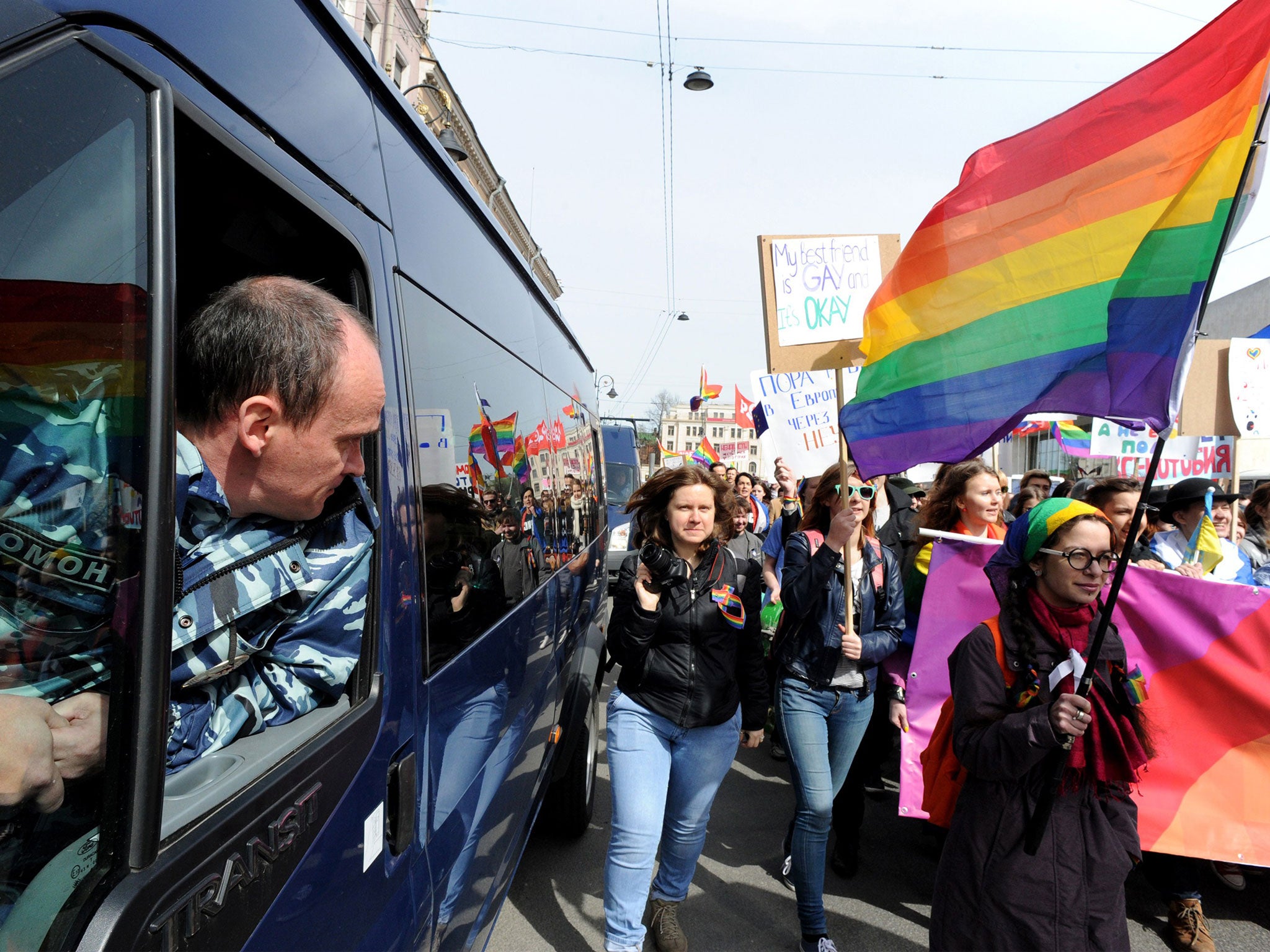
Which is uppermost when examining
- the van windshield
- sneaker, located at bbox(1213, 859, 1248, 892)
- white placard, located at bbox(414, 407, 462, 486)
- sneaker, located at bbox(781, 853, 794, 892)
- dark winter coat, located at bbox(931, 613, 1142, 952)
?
the van windshield

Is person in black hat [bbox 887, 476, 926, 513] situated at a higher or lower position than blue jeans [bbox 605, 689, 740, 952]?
higher

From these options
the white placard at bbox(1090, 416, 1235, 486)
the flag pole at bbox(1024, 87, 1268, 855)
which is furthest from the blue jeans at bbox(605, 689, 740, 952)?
the white placard at bbox(1090, 416, 1235, 486)

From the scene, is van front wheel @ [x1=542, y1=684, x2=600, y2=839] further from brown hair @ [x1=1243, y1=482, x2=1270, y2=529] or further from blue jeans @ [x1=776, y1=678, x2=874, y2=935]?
brown hair @ [x1=1243, y1=482, x2=1270, y2=529]

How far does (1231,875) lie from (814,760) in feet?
7.63

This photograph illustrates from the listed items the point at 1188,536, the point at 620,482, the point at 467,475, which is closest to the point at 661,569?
the point at 467,475

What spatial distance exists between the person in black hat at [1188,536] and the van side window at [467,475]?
3778mm

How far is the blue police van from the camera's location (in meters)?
0.90

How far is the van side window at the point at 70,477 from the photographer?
2.91 ft

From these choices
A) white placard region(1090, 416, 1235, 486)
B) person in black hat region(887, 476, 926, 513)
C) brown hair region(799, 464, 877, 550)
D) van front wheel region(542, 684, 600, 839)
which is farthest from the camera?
white placard region(1090, 416, 1235, 486)

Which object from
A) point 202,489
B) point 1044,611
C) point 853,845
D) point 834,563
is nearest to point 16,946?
point 202,489

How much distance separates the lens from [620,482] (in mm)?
15164

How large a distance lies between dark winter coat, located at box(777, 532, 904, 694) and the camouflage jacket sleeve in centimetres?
231

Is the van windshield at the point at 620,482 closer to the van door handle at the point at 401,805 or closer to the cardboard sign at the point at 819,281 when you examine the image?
the cardboard sign at the point at 819,281

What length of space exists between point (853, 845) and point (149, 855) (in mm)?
3908
